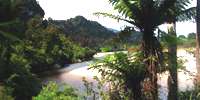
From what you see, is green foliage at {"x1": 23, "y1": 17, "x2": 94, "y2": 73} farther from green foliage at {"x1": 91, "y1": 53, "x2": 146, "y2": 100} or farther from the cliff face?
green foliage at {"x1": 91, "y1": 53, "x2": 146, "y2": 100}

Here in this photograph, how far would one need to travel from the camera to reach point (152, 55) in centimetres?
1664

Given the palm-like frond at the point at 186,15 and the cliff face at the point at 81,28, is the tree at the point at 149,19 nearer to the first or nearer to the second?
the palm-like frond at the point at 186,15

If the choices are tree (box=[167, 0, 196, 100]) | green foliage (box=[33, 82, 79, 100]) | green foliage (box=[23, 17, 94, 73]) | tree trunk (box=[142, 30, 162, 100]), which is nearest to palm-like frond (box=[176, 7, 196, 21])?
tree (box=[167, 0, 196, 100])

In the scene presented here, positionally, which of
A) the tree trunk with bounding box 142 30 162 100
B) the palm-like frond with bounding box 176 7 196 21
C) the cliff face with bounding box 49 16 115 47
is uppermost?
the cliff face with bounding box 49 16 115 47

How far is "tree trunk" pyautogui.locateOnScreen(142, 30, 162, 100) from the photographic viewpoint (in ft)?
54.3

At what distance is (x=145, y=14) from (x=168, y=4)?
860 millimetres

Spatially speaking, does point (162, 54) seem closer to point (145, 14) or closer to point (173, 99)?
point (145, 14)

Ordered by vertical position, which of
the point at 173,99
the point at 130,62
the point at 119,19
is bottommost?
the point at 173,99

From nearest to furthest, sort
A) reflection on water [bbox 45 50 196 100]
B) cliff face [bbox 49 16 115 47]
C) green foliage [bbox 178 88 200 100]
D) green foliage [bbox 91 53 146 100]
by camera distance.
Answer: green foliage [bbox 91 53 146 100]
green foliage [bbox 178 88 200 100]
reflection on water [bbox 45 50 196 100]
cliff face [bbox 49 16 115 47]

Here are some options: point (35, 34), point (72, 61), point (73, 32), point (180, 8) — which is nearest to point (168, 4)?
point (180, 8)

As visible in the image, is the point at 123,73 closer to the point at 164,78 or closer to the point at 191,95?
the point at 191,95

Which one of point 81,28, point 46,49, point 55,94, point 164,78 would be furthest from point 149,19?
point 81,28

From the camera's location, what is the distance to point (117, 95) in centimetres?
1845

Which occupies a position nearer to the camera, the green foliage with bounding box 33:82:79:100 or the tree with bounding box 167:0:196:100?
the tree with bounding box 167:0:196:100
